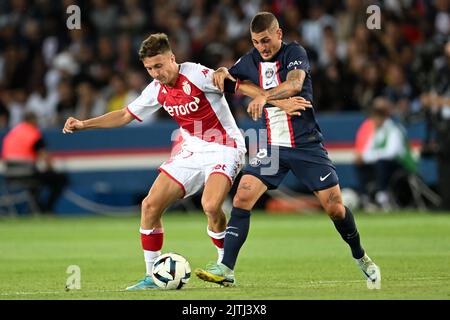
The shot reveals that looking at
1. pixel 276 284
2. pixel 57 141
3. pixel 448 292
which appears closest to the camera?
pixel 448 292

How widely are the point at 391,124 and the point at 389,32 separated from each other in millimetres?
1730

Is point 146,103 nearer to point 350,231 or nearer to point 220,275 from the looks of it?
point 220,275

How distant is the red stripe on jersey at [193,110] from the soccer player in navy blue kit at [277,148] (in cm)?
40

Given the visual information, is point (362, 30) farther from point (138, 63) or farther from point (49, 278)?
point (49, 278)

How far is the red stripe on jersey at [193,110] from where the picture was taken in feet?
31.8

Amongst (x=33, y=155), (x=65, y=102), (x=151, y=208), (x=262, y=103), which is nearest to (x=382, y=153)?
(x=33, y=155)

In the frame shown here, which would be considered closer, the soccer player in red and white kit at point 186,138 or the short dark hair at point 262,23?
the short dark hair at point 262,23

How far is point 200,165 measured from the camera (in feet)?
32.0

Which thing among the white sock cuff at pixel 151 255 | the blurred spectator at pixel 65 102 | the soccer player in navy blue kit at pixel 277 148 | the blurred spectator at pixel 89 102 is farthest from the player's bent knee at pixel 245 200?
the blurred spectator at pixel 65 102

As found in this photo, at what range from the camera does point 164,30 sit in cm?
2289

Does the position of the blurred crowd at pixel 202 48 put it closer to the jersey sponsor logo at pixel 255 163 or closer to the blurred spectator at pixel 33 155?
the blurred spectator at pixel 33 155

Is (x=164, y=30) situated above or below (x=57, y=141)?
above

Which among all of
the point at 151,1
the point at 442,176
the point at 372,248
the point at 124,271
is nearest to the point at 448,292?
the point at 124,271

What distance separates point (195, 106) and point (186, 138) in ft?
1.36
